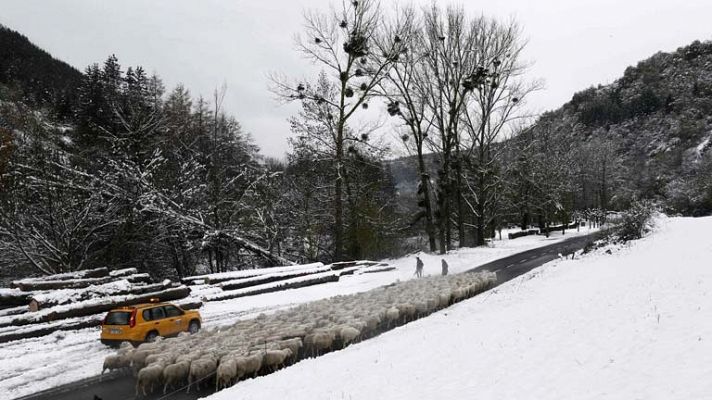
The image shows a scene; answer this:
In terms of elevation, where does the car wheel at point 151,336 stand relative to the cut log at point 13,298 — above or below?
below

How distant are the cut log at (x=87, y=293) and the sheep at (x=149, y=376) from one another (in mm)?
8737

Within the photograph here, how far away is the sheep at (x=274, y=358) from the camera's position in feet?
38.0

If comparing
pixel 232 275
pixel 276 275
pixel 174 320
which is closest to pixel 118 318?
pixel 174 320

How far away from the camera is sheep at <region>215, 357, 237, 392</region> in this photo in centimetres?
1055

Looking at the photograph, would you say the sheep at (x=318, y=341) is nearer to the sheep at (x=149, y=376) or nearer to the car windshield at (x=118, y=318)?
the sheep at (x=149, y=376)

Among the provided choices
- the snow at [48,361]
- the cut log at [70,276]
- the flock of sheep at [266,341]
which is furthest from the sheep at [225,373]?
the cut log at [70,276]

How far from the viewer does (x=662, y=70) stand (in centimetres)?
13275

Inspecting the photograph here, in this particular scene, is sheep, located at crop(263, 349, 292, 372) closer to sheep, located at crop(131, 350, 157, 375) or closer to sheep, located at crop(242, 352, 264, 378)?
sheep, located at crop(242, 352, 264, 378)

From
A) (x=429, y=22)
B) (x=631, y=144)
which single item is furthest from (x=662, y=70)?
(x=429, y=22)

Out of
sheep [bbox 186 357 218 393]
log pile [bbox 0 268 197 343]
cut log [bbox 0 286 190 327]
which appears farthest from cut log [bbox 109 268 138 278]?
sheep [bbox 186 357 218 393]

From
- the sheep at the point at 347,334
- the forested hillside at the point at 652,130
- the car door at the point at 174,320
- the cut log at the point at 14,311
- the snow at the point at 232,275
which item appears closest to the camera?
the sheep at the point at 347,334

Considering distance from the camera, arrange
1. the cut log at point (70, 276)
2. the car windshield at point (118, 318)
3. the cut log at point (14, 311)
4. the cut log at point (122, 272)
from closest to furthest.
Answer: the car windshield at point (118, 318)
the cut log at point (14, 311)
the cut log at point (70, 276)
the cut log at point (122, 272)

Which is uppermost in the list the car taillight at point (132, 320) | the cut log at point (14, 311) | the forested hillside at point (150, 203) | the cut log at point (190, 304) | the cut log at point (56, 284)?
the forested hillside at point (150, 203)

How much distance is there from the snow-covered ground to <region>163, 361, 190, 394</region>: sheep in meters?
1.47
